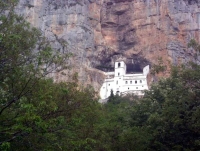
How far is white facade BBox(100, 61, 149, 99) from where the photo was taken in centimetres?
5384

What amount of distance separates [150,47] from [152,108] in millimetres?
34955

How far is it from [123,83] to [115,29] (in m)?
11.9

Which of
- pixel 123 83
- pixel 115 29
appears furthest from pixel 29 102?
pixel 115 29

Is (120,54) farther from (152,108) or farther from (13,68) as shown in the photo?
(13,68)

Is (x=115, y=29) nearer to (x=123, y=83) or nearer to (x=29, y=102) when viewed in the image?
(x=123, y=83)

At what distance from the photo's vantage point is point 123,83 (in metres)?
54.7

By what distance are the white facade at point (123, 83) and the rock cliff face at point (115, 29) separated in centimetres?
156

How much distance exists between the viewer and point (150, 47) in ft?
181

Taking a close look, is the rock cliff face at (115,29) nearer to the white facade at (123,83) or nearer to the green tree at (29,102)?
the white facade at (123,83)

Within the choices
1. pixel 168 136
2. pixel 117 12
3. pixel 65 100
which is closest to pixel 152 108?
pixel 168 136

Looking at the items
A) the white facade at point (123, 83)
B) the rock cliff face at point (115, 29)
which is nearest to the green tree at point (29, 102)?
the rock cliff face at point (115, 29)

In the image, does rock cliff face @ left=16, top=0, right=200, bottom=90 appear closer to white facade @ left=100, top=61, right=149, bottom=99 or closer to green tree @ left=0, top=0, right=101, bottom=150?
white facade @ left=100, top=61, right=149, bottom=99

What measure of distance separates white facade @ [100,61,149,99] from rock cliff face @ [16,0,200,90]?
1563 mm

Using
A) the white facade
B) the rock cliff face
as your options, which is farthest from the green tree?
the white facade
